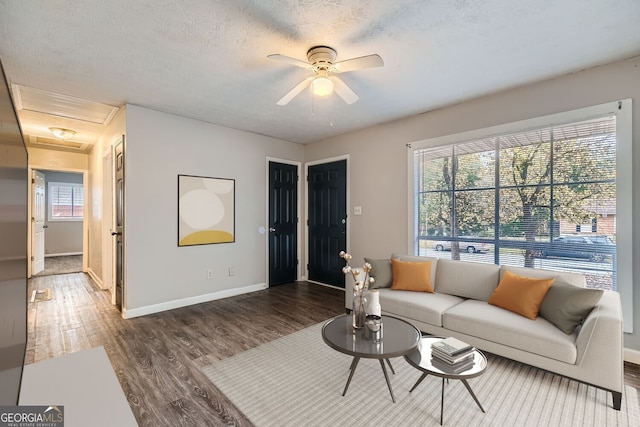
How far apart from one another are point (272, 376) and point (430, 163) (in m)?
3.04

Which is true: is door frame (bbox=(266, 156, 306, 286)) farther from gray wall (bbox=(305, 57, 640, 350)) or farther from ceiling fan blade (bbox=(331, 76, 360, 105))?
ceiling fan blade (bbox=(331, 76, 360, 105))

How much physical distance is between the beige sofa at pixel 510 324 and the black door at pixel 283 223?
201cm

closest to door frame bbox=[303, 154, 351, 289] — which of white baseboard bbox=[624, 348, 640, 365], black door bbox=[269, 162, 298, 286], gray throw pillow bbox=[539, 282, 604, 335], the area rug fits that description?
black door bbox=[269, 162, 298, 286]

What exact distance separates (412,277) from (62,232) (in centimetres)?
974

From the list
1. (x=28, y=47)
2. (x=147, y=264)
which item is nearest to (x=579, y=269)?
(x=147, y=264)

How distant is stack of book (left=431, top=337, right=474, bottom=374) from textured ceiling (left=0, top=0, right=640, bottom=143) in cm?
218

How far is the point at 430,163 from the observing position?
3.78 m

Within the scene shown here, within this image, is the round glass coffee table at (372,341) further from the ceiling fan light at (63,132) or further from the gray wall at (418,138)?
the ceiling fan light at (63,132)

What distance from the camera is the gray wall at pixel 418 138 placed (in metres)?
2.49

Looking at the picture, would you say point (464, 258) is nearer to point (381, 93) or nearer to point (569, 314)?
point (569, 314)

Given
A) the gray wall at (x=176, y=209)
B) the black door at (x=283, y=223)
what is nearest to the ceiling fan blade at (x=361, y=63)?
the gray wall at (x=176, y=209)

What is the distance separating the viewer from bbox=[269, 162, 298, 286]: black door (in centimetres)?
499

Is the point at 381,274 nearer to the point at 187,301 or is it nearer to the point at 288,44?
the point at 288,44

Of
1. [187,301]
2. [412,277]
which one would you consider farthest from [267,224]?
[412,277]
